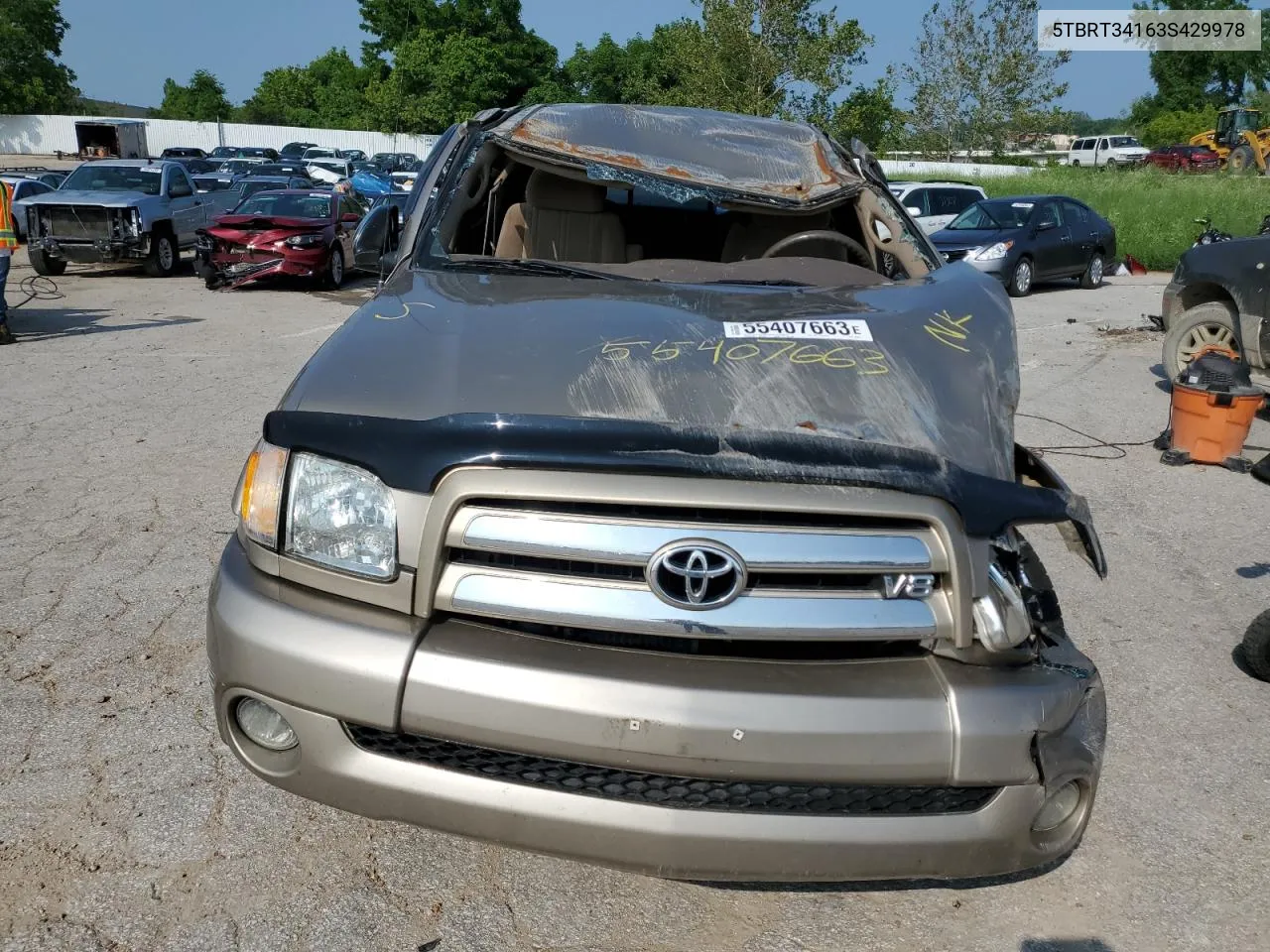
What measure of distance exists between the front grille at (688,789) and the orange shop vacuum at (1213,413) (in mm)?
5583

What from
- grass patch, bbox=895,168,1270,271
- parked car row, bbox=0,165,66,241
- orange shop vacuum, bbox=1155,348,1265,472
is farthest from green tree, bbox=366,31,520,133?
orange shop vacuum, bbox=1155,348,1265,472

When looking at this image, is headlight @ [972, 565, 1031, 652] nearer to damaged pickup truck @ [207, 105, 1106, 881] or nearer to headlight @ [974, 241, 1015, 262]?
damaged pickup truck @ [207, 105, 1106, 881]

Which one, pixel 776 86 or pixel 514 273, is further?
pixel 776 86

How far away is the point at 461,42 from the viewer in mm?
61438

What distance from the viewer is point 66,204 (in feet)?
50.4

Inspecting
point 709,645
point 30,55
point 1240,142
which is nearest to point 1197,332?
point 709,645

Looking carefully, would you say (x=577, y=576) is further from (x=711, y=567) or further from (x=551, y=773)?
(x=551, y=773)

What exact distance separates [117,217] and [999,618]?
16.6 meters

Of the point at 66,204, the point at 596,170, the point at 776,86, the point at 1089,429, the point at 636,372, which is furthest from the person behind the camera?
the point at 776,86

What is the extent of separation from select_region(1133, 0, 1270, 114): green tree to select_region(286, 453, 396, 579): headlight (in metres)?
80.7

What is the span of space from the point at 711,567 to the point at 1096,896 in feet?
4.77

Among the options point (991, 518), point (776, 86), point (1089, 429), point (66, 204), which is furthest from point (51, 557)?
point (776, 86)

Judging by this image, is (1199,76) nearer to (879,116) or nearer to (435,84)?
(879,116)

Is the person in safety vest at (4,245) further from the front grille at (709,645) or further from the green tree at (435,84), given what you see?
the green tree at (435,84)
